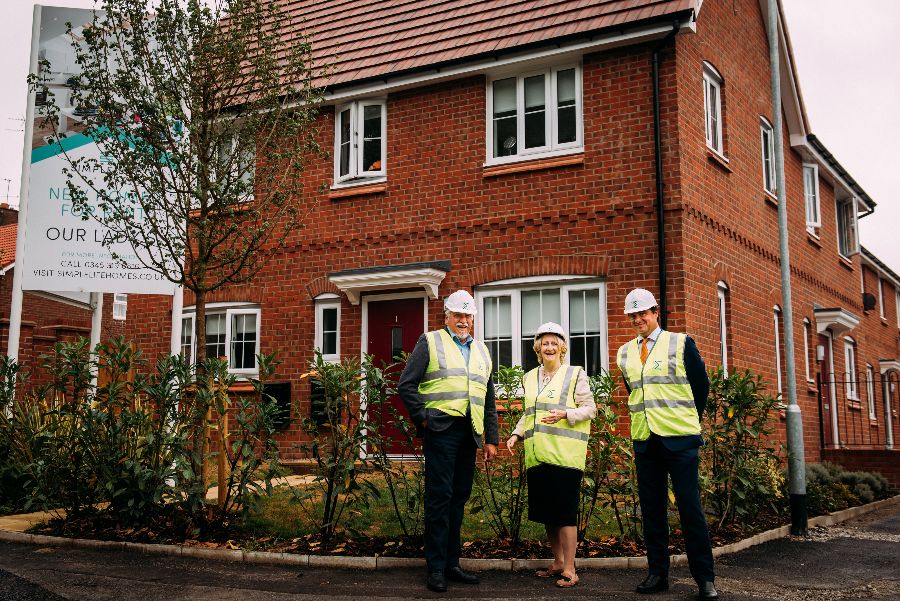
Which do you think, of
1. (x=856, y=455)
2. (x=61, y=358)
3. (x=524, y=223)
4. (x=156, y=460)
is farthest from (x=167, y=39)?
(x=856, y=455)

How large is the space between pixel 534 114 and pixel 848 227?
11294mm

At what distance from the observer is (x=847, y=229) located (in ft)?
66.3

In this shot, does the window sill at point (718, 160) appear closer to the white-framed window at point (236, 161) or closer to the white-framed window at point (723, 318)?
the white-framed window at point (723, 318)

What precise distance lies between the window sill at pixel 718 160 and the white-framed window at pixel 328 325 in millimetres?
5876

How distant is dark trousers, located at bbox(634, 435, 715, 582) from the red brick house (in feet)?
16.5

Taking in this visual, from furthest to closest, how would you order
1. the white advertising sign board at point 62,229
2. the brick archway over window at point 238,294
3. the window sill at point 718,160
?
1. the brick archway over window at point 238,294
2. the window sill at point 718,160
3. the white advertising sign board at point 62,229

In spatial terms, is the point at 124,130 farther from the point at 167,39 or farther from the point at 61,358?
the point at 61,358

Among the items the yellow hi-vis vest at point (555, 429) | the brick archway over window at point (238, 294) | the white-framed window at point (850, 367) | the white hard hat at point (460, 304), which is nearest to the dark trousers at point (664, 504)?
the yellow hi-vis vest at point (555, 429)

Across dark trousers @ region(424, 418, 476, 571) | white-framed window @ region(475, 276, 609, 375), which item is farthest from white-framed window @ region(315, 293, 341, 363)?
dark trousers @ region(424, 418, 476, 571)

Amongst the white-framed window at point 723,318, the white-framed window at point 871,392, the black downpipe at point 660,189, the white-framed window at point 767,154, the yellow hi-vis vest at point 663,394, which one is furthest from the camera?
the white-framed window at point 871,392

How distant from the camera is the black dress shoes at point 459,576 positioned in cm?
636

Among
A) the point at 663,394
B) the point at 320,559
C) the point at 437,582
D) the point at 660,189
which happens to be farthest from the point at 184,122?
the point at 660,189

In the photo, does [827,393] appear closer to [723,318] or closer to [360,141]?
[723,318]

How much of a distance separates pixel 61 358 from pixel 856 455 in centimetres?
1330
